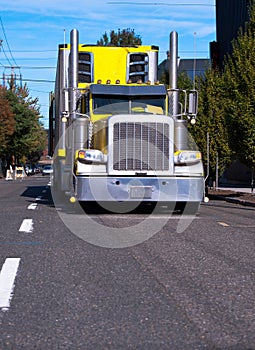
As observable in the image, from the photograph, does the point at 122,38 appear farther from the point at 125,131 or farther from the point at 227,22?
the point at 125,131

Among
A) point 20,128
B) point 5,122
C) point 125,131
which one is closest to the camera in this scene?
point 125,131

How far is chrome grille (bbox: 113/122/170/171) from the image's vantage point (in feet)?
46.2

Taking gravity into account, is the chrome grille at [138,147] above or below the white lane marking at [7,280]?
above

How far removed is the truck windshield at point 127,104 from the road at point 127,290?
4444mm

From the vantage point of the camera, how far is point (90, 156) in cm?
1398

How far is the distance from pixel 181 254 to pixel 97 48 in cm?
937

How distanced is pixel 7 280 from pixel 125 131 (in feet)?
24.0

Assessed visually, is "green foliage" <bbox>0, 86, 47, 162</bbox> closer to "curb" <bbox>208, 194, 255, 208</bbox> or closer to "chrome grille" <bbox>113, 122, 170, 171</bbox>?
"curb" <bbox>208, 194, 255, 208</bbox>

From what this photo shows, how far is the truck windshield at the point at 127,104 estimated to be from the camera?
51.2 feet

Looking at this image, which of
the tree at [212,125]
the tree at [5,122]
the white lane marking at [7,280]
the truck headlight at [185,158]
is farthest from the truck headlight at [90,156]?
the tree at [5,122]

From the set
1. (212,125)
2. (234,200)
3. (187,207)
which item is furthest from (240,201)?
(212,125)

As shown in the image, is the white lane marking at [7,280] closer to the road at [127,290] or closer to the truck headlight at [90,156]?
the road at [127,290]

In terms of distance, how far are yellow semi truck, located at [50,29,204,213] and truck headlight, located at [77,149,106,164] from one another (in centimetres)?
2

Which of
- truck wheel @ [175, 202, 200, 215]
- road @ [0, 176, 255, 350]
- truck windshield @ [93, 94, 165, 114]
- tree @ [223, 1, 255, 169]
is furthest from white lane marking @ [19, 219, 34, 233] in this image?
tree @ [223, 1, 255, 169]
